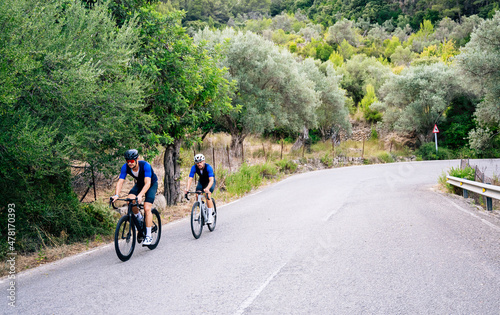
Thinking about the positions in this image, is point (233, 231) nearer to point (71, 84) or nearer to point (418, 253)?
point (418, 253)

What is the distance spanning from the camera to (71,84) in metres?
6.29

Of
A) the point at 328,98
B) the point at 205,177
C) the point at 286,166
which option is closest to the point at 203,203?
the point at 205,177

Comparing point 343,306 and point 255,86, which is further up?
point 255,86

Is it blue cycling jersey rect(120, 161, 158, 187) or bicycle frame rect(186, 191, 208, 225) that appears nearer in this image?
blue cycling jersey rect(120, 161, 158, 187)

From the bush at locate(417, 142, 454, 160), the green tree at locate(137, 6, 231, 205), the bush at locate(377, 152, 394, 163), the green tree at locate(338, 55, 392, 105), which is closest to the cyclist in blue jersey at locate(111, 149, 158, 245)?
the green tree at locate(137, 6, 231, 205)

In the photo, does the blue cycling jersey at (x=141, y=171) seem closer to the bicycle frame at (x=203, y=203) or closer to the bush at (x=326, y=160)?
the bicycle frame at (x=203, y=203)

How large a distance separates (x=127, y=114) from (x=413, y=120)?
34.3 meters

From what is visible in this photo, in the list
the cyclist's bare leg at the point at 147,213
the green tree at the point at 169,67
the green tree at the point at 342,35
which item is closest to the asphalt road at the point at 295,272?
the cyclist's bare leg at the point at 147,213

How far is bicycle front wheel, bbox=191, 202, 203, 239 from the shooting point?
23.9 ft

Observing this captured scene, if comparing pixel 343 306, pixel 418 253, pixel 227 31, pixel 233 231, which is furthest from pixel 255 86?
pixel 343 306

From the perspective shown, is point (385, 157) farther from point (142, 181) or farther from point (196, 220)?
point (142, 181)

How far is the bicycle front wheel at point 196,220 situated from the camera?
7.28 metres

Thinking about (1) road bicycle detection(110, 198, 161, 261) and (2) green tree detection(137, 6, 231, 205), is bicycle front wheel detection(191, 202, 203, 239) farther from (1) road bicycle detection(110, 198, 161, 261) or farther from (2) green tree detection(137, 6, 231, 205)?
(2) green tree detection(137, 6, 231, 205)

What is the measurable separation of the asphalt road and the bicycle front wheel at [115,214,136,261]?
0.53 feet
